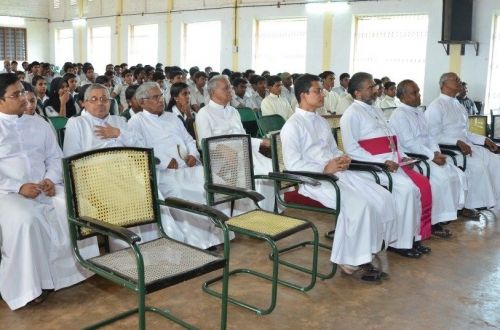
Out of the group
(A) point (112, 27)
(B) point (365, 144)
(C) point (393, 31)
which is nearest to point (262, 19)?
(C) point (393, 31)

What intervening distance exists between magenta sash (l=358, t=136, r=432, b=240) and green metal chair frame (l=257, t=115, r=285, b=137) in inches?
58.5

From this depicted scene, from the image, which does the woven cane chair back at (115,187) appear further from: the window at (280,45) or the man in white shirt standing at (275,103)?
the window at (280,45)

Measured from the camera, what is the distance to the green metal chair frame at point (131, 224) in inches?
85.4

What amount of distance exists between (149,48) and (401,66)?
745cm

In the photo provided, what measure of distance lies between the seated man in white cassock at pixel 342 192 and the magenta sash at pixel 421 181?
309 mm

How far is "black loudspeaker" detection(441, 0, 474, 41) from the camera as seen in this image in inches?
357

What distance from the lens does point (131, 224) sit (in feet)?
8.81

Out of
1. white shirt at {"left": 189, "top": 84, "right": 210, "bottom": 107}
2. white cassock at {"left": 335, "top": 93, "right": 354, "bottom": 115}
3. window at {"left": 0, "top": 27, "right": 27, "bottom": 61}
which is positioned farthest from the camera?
window at {"left": 0, "top": 27, "right": 27, "bottom": 61}

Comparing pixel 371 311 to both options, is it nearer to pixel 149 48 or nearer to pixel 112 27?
pixel 149 48

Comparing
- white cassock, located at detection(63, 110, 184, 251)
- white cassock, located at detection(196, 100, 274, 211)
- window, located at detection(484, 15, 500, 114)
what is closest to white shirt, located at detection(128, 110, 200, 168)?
white cassock, located at detection(63, 110, 184, 251)

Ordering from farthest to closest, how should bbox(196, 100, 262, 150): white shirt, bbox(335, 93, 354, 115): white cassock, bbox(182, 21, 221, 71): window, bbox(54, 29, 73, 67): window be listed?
bbox(54, 29, 73, 67): window, bbox(182, 21, 221, 71): window, bbox(335, 93, 354, 115): white cassock, bbox(196, 100, 262, 150): white shirt

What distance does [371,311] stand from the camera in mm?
2947

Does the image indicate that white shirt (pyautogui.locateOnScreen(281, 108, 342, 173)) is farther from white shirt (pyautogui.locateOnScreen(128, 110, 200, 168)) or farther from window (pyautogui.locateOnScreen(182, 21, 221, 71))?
window (pyautogui.locateOnScreen(182, 21, 221, 71))

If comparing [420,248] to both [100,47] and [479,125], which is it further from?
[100,47]
